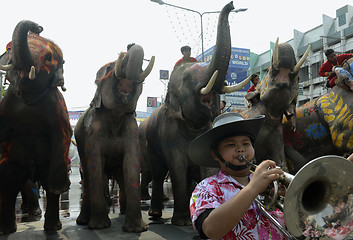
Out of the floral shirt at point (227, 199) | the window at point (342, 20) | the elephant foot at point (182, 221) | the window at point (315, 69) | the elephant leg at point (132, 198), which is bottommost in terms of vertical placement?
the elephant foot at point (182, 221)

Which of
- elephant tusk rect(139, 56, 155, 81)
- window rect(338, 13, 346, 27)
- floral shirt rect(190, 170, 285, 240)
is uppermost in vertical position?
window rect(338, 13, 346, 27)

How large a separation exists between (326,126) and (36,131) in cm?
499

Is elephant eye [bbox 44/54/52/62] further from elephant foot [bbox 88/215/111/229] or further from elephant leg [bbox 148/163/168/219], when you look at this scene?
elephant leg [bbox 148/163/168/219]

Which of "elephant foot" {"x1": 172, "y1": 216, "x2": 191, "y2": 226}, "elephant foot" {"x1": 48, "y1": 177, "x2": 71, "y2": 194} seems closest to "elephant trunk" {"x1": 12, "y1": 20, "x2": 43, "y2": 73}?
"elephant foot" {"x1": 48, "y1": 177, "x2": 71, "y2": 194}

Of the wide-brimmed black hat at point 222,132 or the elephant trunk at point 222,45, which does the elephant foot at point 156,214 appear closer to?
the elephant trunk at point 222,45

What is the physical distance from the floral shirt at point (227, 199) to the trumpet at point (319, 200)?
0.34 ft

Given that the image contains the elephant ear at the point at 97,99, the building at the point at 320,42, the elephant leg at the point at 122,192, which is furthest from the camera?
the building at the point at 320,42

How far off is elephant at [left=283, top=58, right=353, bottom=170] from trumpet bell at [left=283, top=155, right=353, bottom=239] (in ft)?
13.8

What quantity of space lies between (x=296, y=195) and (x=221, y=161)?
581 millimetres

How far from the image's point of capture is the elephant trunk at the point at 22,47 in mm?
4082

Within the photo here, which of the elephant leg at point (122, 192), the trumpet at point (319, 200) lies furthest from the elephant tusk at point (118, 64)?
the trumpet at point (319, 200)

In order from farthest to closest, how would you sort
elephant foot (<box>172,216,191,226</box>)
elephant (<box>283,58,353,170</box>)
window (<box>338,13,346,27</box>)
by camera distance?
window (<box>338,13,346,27</box>)
elephant (<box>283,58,353,170</box>)
elephant foot (<box>172,216,191,226</box>)

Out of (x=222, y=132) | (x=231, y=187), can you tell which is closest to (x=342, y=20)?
(x=222, y=132)

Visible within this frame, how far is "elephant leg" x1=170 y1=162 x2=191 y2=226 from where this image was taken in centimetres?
511
